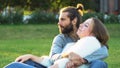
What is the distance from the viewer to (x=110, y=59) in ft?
39.2

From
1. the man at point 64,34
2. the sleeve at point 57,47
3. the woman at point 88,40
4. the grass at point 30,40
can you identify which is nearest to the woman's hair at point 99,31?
the woman at point 88,40

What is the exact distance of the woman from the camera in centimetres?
522

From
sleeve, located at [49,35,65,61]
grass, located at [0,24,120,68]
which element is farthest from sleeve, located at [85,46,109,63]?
grass, located at [0,24,120,68]

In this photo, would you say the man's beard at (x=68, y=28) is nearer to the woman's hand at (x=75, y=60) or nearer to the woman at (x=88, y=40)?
the woman at (x=88, y=40)

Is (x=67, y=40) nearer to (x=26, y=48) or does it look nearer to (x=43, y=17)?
(x=26, y=48)

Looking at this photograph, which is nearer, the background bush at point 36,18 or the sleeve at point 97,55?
the sleeve at point 97,55

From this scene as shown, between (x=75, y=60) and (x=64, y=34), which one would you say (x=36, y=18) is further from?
(x=75, y=60)

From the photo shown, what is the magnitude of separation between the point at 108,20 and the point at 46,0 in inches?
372

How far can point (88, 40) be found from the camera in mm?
5223

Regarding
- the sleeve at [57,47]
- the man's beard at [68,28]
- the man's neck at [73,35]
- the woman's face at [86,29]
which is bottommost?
the sleeve at [57,47]

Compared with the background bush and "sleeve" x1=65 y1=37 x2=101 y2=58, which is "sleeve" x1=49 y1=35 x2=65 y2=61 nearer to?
"sleeve" x1=65 y1=37 x2=101 y2=58

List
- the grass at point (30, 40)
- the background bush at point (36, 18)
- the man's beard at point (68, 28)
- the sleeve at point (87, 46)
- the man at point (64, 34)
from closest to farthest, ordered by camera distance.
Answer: the sleeve at point (87, 46) < the man at point (64, 34) < the man's beard at point (68, 28) < the grass at point (30, 40) < the background bush at point (36, 18)

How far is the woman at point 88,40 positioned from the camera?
522cm

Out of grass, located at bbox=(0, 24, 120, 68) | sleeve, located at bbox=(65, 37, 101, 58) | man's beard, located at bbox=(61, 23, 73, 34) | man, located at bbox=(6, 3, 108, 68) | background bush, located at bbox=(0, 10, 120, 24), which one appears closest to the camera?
sleeve, located at bbox=(65, 37, 101, 58)
